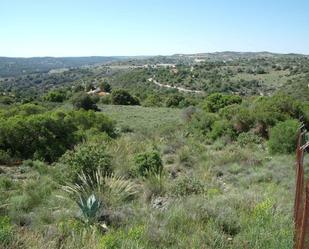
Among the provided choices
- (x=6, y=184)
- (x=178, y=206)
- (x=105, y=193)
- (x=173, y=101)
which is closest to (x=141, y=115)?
(x=173, y=101)

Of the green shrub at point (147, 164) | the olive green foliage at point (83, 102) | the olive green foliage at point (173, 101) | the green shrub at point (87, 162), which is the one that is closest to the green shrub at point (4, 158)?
the green shrub at point (87, 162)

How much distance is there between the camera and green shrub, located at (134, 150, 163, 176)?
13208 millimetres

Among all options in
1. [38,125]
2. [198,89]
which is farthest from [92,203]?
[198,89]

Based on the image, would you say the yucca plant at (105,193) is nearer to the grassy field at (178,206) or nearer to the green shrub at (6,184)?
the grassy field at (178,206)

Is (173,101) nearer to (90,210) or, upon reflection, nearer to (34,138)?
(34,138)

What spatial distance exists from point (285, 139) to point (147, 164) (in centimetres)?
602

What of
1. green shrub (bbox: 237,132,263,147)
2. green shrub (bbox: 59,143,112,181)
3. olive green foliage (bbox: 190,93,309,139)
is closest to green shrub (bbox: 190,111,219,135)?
olive green foliage (bbox: 190,93,309,139)

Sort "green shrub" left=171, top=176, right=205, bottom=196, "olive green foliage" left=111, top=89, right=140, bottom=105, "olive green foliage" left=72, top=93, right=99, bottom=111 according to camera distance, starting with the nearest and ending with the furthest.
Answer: "green shrub" left=171, top=176, right=205, bottom=196, "olive green foliage" left=72, top=93, right=99, bottom=111, "olive green foliage" left=111, top=89, right=140, bottom=105

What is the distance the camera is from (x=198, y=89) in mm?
89938

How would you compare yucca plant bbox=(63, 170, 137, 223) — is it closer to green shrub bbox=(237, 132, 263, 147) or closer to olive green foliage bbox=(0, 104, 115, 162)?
olive green foliage bbox=(0, 104, 115, 162)

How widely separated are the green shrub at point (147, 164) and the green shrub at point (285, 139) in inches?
208

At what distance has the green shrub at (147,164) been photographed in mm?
13208

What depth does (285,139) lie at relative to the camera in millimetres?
16703

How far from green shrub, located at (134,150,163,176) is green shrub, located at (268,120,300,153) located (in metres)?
5.27
